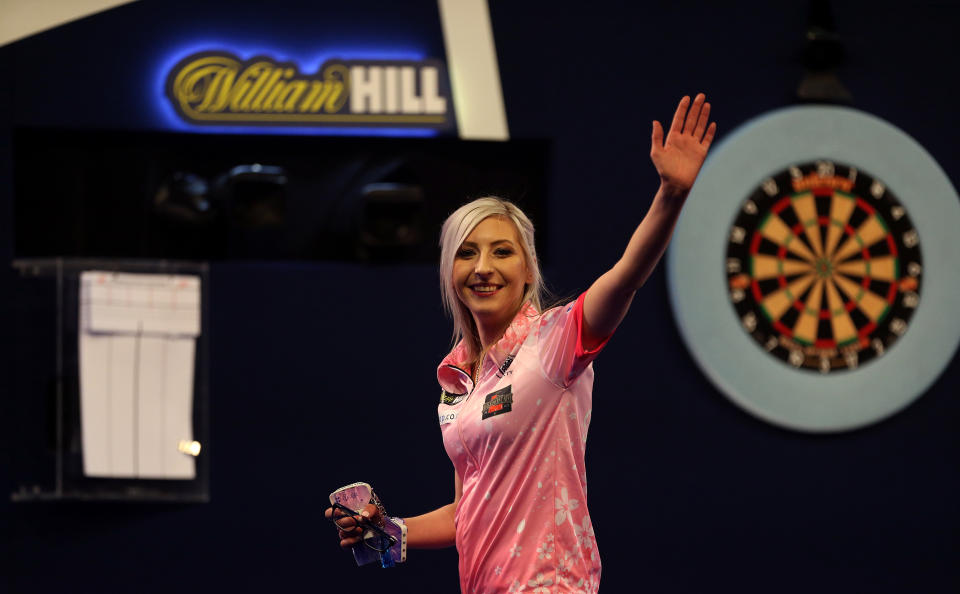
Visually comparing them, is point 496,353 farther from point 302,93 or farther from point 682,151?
point 302,93

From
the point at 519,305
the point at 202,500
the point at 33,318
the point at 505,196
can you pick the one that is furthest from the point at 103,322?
the point at 519,305

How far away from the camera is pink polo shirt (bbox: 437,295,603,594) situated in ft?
6.59

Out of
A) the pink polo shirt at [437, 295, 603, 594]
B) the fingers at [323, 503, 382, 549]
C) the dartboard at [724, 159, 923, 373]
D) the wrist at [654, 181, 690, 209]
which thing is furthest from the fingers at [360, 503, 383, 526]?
the dartboard at [724, 159, 923, 373]

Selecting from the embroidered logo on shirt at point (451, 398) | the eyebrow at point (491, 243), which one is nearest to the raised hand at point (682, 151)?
the eyebrow at point (491, 243)

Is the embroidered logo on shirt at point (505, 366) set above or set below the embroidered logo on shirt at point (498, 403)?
above

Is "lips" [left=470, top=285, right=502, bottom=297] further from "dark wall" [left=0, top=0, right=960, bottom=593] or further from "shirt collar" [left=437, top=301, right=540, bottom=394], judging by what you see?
"dark wall" [left=0, top=0, right=960, bottom=593]

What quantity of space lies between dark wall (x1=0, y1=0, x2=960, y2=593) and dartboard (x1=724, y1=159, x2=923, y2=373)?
30 centimetres

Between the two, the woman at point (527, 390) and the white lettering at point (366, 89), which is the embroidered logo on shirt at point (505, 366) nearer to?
the woman at point (527, 390)

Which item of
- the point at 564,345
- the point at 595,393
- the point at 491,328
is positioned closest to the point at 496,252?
the point at 491,328

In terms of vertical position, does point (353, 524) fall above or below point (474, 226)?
below

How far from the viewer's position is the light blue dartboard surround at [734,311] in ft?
13.8

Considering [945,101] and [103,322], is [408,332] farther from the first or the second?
[945,101]

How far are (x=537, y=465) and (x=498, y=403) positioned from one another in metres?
0.14

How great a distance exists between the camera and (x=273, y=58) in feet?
13.5
